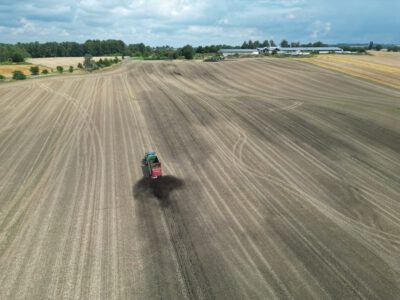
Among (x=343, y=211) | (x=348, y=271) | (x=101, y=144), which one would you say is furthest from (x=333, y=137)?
(x=101, y=144)

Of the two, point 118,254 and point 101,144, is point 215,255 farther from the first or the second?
point 101,144

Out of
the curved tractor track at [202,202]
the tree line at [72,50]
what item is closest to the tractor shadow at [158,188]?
the curved tractor track at [202,202]

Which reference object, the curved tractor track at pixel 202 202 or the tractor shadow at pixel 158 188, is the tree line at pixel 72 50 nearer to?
the curved tractor track at pixel 202 202

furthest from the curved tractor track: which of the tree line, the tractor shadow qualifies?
the tree line

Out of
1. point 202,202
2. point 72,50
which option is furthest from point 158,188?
point 72,50

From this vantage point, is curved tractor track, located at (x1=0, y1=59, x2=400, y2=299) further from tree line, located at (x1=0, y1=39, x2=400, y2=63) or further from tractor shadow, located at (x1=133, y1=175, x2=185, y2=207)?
tree line, located at (x1=0, y1=39, x2=400, y2=63)

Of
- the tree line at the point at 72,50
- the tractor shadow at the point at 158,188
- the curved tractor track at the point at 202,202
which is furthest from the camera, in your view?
the tree line at the point at 72,50

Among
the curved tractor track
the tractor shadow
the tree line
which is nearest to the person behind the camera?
the curved tractor track
